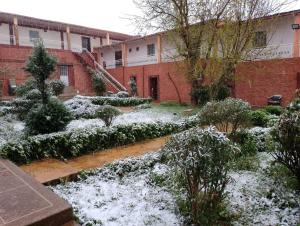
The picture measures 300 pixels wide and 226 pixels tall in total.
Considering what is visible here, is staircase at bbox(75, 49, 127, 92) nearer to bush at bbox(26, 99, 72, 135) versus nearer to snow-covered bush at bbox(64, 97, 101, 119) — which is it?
snow-covered bush at bbox(64, 97, 101, 119)

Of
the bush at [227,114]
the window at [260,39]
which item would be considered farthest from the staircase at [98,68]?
the bush at [227,114]

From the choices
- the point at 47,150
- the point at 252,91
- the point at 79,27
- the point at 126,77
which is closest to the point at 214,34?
the point at 252,91

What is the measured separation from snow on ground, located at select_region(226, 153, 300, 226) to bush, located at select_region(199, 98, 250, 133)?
177 centimetres

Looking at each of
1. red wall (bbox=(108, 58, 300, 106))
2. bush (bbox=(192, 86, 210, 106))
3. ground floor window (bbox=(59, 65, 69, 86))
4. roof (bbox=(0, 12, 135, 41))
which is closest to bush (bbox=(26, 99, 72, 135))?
bush (bbox=(192, 86, 210, 106))

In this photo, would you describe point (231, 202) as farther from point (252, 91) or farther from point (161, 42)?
point (161, 42)

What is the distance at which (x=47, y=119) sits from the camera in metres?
7.14

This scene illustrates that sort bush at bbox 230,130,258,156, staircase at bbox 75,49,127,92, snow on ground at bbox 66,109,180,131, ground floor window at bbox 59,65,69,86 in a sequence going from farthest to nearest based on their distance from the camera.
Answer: ground floor window at bbox 59,65,69,86 < staircase at bbox 75,49,127,92 < snow on ground at bbox 66,109,180,131 < bush at bbox 230,130,258,156

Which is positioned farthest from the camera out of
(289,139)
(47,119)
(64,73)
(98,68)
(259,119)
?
(98,68)

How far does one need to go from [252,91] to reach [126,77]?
11.7m

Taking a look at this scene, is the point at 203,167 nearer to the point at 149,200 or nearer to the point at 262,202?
the point at 149,200

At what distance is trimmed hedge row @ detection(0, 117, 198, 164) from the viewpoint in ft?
17.6

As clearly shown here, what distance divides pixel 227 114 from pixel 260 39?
934cm

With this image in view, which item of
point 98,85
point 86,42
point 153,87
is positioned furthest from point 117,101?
point 86,42

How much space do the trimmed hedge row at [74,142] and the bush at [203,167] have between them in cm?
336
